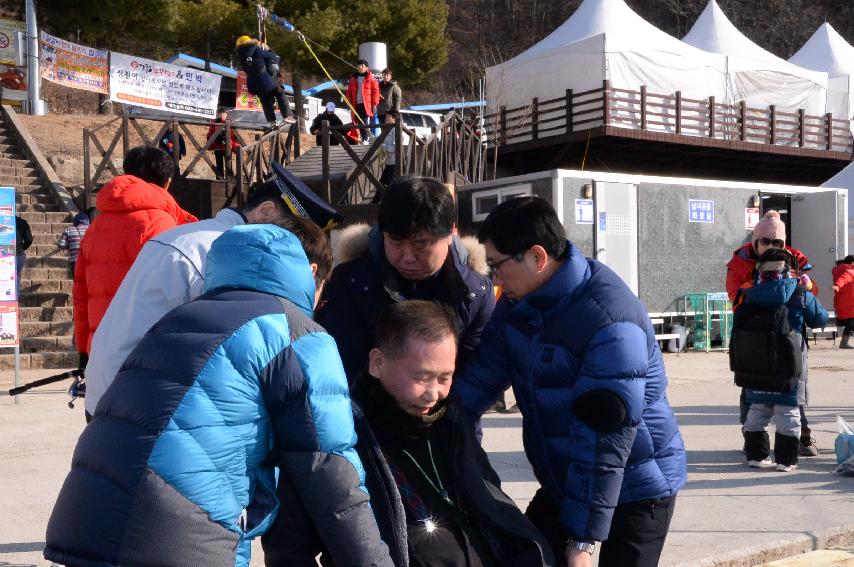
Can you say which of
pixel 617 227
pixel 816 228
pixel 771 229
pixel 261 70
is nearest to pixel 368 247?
pixel 771 229

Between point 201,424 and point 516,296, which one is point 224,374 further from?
point 516,296

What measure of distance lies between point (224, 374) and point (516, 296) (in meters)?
1.04

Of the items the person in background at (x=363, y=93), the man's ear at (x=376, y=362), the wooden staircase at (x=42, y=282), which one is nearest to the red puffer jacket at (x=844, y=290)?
the person in background at (x=363, y=93)

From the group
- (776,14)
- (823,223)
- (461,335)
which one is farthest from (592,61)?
(776,14)

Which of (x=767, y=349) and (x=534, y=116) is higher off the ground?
(x=534, y=116)

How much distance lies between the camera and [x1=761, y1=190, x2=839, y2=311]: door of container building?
15.1 meters

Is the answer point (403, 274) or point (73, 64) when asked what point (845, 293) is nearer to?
point (403, 274)

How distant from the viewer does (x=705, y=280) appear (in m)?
13.8

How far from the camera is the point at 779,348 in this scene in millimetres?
6078

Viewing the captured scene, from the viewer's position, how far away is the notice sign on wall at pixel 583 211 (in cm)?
1220

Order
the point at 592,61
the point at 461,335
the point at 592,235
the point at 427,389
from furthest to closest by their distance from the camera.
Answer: the point at 592,61
the point at 592,235
the point at 461,335
the point at 427,389

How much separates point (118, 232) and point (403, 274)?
1838mm

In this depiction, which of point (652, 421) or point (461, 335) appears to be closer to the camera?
point (652, 421)

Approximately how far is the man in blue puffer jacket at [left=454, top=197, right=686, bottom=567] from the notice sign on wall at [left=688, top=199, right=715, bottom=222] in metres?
11.4
